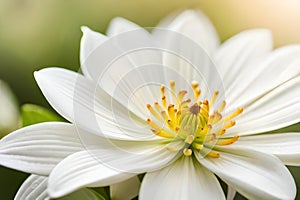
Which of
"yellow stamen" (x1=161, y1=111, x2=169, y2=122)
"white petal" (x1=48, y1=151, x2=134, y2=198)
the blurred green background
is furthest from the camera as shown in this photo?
the blurred green background

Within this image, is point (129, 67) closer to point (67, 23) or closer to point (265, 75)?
point (265, 75)

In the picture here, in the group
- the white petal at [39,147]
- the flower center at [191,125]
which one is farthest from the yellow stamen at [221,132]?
the white petal at [39,147]

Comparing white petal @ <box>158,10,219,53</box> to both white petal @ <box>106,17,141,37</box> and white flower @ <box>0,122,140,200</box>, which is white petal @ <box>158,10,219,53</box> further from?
white flower @ <box>0,122,140,200</box>

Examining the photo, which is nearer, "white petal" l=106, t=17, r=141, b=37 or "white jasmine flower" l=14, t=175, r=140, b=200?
"white jasmine flower" l=14, t=175, r=140, b=200

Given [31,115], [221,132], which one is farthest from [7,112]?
[221,132]

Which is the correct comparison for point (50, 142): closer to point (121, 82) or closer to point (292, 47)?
point (121, 82)

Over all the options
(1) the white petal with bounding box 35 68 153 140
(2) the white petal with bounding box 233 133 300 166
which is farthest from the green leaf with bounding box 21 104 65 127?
(2) the white petal with bounding box 233 133 300 166
